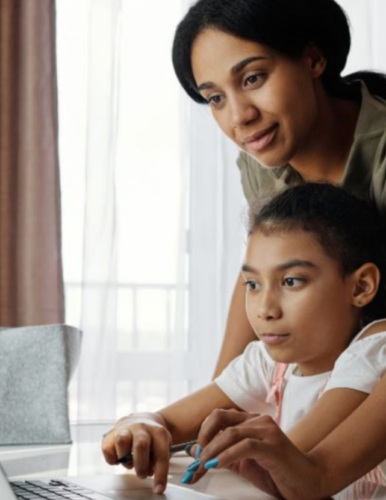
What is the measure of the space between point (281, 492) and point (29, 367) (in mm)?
757

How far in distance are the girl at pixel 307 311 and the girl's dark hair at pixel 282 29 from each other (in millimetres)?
249

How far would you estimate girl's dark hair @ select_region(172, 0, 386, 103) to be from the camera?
137cm

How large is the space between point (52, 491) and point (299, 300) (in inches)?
16.2

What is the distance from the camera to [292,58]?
1416 millimetres

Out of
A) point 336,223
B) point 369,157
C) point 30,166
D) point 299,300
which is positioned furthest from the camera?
point 30,166

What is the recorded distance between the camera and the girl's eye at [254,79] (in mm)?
1388

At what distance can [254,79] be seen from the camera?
139 cm

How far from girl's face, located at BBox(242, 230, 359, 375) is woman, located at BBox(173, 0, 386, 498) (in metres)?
0.17

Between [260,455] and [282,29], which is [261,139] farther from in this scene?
[260,455]

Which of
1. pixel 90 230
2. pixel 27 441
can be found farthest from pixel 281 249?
pixel 90 230

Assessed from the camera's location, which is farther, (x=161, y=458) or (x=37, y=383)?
(x=37, y=383)

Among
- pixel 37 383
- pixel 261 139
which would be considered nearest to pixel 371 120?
pixel 261 139

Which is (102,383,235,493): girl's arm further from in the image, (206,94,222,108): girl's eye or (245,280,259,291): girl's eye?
(206,94,222,108): girl's eye

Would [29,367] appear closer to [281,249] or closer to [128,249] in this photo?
[281,249]
